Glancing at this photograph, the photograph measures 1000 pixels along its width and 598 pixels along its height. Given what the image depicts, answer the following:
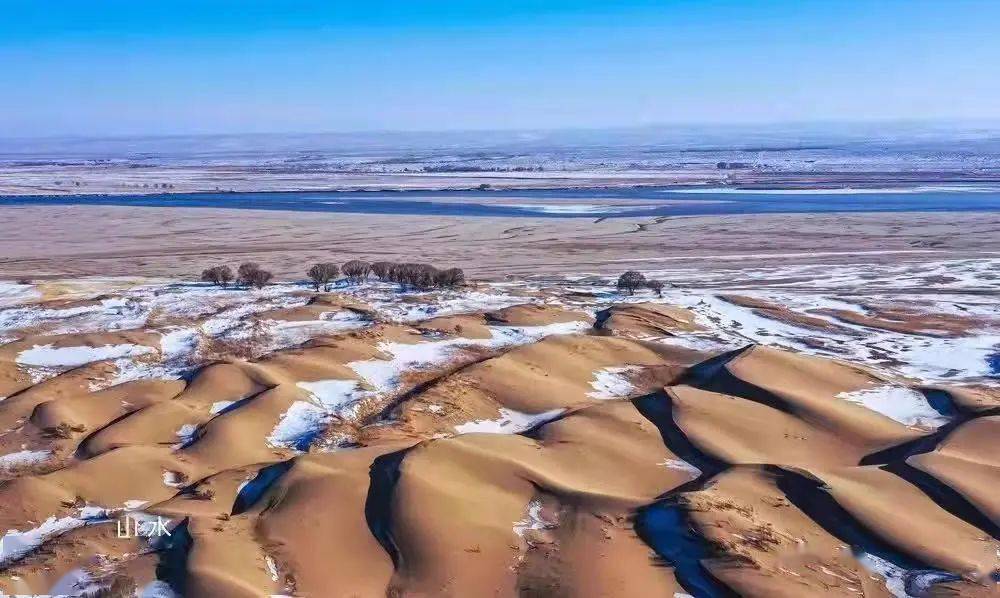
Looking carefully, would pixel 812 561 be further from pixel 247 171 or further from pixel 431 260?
pixel 247 171

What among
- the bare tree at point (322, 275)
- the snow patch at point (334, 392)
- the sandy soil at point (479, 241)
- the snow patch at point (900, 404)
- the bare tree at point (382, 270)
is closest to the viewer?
the snow patch at point (900, 404)

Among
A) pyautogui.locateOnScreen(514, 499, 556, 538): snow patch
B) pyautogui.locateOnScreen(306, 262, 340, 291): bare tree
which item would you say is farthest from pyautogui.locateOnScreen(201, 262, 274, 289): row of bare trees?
pyautogui.locateOnScreen(514, 499, 556, 538): snow patch

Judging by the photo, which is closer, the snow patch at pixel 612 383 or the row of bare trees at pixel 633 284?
the snow patch at pixel 612 383

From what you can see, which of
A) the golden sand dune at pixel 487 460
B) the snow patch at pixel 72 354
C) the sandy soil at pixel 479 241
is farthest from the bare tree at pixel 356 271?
the snow patch at pixel 72 354

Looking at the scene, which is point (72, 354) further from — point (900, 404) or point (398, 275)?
point (900, 404)

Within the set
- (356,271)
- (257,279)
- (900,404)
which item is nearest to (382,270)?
(356,271)

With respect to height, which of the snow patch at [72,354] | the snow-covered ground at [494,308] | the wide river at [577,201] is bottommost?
the wide river at [577,201]

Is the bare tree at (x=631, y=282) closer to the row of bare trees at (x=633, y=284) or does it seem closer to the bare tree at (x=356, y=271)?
the row of bare trees at (x=633, y=284)
